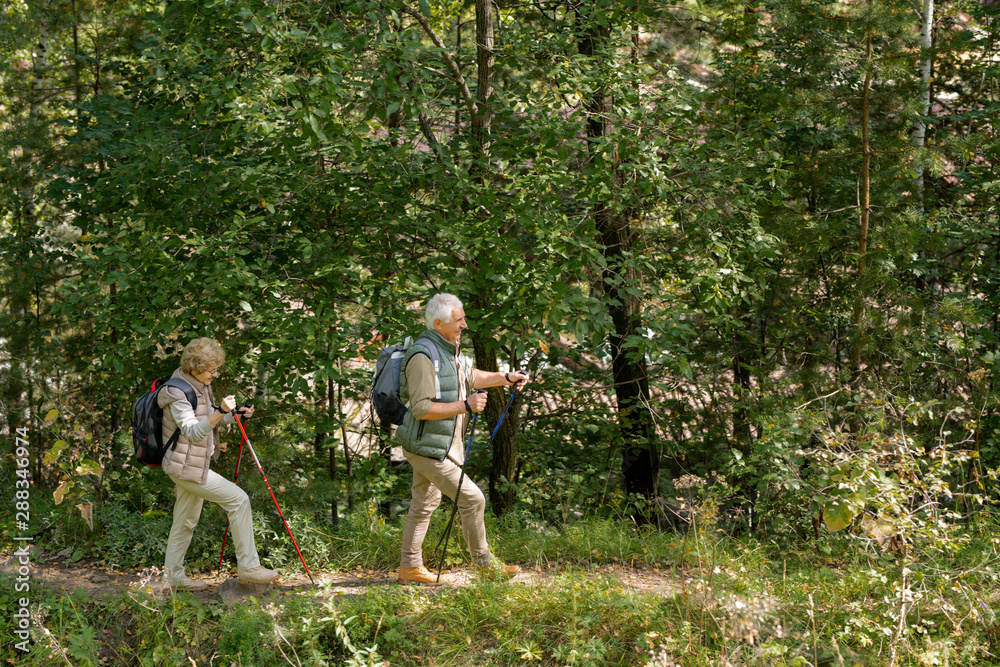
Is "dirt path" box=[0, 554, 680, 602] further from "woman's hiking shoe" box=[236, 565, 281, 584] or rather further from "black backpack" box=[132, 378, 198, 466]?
"black backpack" box=[132, 378, 198, 466]

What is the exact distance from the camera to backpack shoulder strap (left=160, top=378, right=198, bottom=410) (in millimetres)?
4590

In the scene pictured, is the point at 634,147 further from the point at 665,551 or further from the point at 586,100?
the point at 665,551

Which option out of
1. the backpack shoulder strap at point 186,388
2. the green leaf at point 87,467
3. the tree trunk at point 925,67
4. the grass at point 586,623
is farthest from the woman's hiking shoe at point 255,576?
the tree trunk at point 925,67

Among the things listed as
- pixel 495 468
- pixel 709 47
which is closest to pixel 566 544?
pixel 495 468

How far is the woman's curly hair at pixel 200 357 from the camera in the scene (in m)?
4.64

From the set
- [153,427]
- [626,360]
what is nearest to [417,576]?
[153,427]

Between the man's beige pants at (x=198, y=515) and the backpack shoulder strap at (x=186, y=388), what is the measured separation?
0.48 m

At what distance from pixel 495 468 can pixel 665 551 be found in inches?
73.3

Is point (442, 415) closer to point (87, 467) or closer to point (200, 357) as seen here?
point (200, 357)

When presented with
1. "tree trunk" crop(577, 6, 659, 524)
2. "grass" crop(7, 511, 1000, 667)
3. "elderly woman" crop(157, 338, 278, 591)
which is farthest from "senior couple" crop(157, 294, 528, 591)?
"tree trunk" crop(577, 6, 659, 524)

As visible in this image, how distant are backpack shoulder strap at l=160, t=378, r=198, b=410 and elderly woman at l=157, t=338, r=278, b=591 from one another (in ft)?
0.08

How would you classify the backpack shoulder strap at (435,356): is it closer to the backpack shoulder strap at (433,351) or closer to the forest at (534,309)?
the backpack shoulder strap at (433,351)

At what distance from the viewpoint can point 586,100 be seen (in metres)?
6.03

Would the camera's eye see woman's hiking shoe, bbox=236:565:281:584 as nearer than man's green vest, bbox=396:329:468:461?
No
